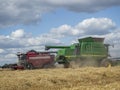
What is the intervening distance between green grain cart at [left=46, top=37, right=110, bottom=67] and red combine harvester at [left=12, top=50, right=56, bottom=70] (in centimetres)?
112

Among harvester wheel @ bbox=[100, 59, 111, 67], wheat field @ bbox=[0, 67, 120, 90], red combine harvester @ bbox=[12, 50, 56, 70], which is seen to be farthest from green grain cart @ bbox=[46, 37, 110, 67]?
wheat field @ bbox=[0, 67, 120, 90]

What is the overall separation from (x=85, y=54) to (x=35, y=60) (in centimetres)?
608

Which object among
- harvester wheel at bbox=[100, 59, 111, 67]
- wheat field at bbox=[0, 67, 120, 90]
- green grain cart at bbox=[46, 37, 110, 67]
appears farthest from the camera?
green grain cart at bbox=[46, 37, 110, 67]

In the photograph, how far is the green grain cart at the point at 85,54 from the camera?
1802 inches

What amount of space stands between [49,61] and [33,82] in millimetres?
23223

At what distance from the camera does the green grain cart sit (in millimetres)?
45781

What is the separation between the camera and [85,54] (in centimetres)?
4591

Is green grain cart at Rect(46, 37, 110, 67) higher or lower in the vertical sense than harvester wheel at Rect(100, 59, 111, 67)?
higher

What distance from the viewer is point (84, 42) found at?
45844 millimetres

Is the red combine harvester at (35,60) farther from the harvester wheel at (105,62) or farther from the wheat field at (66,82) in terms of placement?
the wheat field at (66,82)

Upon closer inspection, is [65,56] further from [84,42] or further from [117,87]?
[117,87]

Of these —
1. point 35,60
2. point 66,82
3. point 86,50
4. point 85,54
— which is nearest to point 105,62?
point 85,54

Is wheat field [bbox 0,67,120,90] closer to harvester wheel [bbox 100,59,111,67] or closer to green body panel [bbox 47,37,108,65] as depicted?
harvester wheel [bbox 100,59,111,67]

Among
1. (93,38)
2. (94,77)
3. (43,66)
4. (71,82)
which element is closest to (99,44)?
(93,38)
